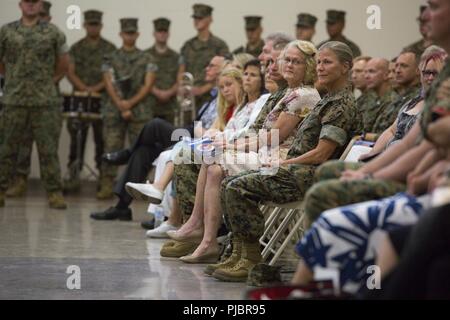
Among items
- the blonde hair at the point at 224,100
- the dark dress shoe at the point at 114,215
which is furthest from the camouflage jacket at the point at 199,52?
the blonde hair at the point at 224,100

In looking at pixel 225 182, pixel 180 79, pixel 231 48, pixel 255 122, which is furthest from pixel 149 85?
pixel 225 182

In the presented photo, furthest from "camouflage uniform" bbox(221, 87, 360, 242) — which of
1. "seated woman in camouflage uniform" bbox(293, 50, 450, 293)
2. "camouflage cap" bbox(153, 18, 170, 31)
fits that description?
"camouflage cap" bbox(153, 18, 170, 31)

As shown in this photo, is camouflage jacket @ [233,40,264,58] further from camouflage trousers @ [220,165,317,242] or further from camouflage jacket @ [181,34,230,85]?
camouflage trousers @ [220,165,317,242]

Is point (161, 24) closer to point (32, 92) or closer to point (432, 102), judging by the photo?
point (32, 92)

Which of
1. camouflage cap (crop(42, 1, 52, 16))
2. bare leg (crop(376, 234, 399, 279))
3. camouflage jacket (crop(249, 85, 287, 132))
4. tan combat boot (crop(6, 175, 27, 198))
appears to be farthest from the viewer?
camouflage cap (crop(42, 1, 52, 16))

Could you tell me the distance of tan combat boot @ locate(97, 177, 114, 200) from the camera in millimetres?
9281

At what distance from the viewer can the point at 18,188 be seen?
9156mm

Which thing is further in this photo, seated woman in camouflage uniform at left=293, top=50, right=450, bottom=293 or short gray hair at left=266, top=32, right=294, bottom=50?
short gray hair at left=266, top=32, right=294, bottom=50

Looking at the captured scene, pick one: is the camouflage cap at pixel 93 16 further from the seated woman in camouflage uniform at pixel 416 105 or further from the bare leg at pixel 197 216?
the seated woman in camouflage uniform at pixel 416 105

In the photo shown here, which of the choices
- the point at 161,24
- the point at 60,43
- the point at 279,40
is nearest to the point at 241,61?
the point at 279,40

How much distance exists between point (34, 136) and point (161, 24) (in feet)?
8.21

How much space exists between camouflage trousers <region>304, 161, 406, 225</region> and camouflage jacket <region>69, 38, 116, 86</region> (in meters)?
7.13

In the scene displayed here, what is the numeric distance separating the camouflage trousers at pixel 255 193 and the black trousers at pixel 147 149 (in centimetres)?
272

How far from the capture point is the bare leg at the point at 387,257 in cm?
271
